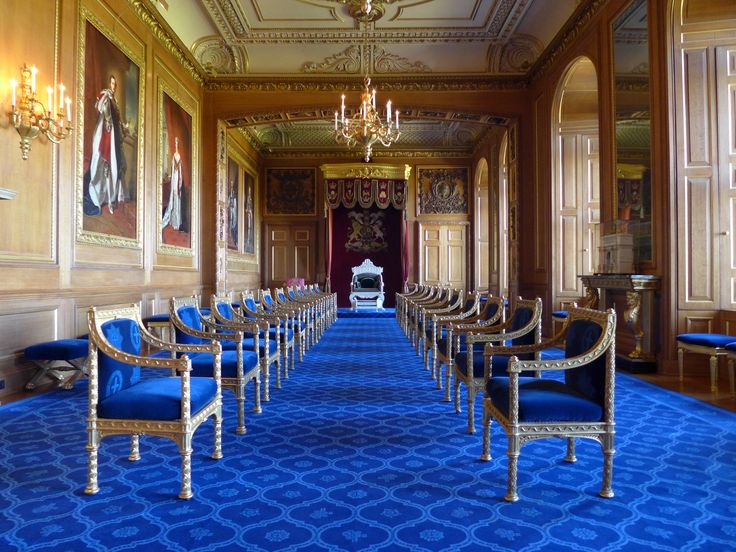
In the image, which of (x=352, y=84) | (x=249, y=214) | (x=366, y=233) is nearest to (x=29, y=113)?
(x=352, y=84)

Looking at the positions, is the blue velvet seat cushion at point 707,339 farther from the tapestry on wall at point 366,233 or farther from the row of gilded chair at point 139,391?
the tapestry on wall at point 366,233

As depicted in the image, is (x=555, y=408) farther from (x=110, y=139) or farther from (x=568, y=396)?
(x=110, y=139)

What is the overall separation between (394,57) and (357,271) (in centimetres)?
716

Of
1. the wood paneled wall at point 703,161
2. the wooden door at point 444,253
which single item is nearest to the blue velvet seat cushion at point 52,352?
the wood paneled wall at point 703,161

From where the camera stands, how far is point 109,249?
18.9 feet

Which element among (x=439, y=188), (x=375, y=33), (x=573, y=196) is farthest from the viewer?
(x=439, y=188)

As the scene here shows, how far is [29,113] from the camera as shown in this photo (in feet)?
13.9

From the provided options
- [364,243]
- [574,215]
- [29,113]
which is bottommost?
[574,215]

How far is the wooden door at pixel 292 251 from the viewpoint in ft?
46.8

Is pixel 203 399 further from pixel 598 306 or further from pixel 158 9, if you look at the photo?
pixel 158 9

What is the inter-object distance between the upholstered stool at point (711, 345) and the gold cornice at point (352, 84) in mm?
5639

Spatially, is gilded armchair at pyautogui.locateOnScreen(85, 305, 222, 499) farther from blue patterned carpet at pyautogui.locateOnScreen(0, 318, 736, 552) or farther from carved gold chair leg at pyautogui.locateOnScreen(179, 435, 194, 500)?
blue patterned carpet at pyautogui.locateOnScreen(0, 318, 736, 552)

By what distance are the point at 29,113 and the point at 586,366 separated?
179 inches

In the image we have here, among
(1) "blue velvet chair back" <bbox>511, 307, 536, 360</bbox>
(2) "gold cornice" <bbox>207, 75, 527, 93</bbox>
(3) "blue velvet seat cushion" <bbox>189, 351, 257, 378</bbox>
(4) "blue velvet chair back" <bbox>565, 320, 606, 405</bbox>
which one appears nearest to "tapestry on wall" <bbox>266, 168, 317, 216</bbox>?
(2) "gold cornice" <bbox>207, 75, 527, 93</bbox>
